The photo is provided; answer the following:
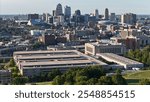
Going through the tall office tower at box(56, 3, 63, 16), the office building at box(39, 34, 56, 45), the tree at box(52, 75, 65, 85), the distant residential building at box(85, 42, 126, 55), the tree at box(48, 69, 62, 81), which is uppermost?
the tall office tower at box(56, 3, 63, 16)

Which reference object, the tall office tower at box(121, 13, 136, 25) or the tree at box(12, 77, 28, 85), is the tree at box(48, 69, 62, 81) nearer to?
the tree at box(12, 77, 28, 85)

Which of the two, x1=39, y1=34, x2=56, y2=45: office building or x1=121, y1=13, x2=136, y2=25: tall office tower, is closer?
x1=39, y1=34, x2=56, y2=45: office building

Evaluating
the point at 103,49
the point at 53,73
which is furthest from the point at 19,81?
the point at 103,49

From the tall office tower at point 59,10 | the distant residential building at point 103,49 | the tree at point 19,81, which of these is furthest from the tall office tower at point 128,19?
the tree at point 19,81

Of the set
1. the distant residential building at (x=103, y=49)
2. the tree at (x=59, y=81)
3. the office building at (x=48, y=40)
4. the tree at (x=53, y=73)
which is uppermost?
the tree at (x=59, y=81)

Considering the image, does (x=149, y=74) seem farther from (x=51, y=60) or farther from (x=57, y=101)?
(x=57, y=101)

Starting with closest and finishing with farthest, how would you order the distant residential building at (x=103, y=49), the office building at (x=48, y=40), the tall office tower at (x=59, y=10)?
the distant residential building at (x=103, y=49), the office building at (x=48, y=40), the tall office tower at (x=59, y=10)

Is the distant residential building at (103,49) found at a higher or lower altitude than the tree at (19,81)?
lower

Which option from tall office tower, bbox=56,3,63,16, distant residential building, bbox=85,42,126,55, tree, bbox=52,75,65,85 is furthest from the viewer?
tall office tower, bbox=56,3,63,16

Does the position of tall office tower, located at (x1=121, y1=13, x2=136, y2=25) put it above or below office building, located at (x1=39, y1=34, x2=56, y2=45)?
above

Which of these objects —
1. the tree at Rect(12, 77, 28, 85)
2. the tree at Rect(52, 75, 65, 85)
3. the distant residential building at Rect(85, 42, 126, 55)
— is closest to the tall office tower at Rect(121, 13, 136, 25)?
the distant residential building at Rect(85, 42, 126, 55)

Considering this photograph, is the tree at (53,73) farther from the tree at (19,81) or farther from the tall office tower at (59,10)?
the tall office tower at (59,10)

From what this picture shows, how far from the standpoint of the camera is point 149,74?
452 centimetres

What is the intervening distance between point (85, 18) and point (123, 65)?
1212cm
